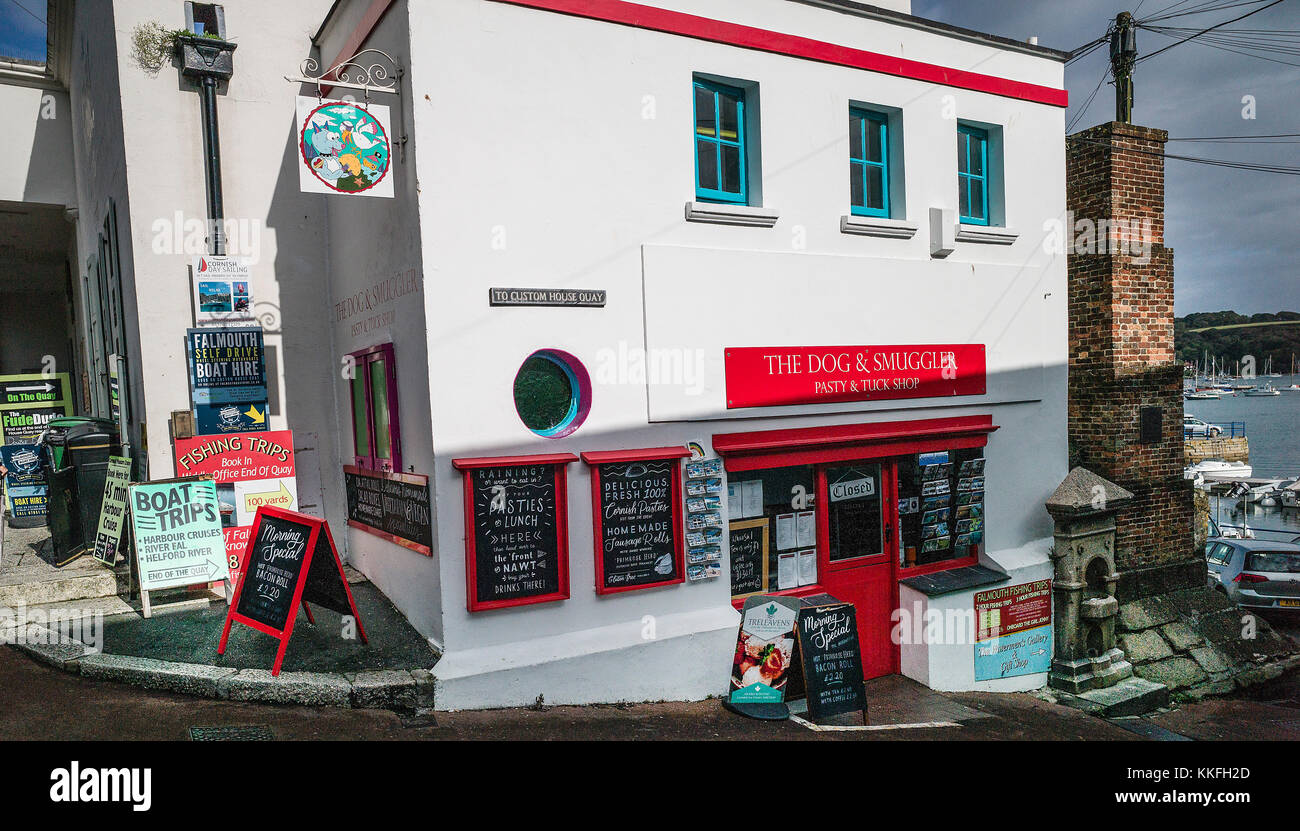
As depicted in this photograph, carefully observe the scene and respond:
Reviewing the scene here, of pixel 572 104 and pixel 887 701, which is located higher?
pixel 572 104

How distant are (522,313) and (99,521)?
532cm

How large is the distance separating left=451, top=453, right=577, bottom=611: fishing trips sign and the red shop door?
297 centimetres

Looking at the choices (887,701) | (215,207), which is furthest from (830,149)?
(215,207)

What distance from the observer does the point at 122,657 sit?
5.82 m

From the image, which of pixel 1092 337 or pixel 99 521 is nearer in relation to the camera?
pixel 99 521

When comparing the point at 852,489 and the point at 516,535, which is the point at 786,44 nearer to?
the point at 852,489

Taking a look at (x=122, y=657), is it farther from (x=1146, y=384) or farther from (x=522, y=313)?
(x=1146, y=384)

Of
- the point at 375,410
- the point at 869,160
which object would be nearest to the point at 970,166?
the point at 869,160

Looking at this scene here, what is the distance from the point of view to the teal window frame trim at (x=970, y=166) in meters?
8.94

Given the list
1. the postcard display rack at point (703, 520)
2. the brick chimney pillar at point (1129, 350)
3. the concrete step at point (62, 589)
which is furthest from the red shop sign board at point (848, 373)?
the concrete step at point (62, 589)

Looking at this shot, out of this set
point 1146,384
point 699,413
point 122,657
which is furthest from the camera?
point 1146,384

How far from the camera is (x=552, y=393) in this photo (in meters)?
6.33

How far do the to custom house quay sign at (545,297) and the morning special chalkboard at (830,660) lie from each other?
3266 mm
